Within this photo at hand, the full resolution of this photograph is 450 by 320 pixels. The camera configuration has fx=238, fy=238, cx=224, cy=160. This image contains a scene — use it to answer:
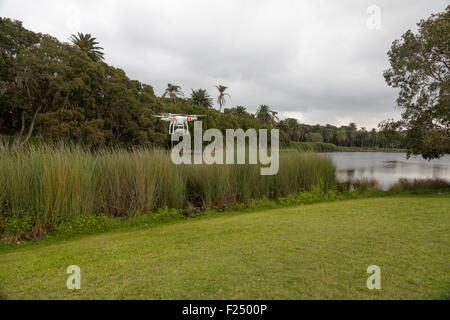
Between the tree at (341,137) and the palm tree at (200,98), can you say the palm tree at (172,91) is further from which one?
the tree at (341,137)

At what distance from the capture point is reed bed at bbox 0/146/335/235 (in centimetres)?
526

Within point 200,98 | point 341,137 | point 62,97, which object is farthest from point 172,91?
point 341,137

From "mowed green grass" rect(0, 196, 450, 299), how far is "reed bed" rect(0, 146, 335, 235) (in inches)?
45.4

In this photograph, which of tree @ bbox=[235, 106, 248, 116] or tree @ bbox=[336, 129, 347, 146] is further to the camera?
tree @ bbox=[336, 129, 347, 146]

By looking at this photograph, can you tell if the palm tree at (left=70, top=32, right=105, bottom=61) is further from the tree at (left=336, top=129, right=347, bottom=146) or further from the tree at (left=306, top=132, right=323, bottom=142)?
the tree at (left=336, top=129, right=347, bottom=146)

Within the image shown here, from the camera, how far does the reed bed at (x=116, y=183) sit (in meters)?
5.26

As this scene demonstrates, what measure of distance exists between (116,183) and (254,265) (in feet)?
17.7

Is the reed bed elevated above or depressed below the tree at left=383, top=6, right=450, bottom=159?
below

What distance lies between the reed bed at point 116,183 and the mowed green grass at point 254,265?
1.15m

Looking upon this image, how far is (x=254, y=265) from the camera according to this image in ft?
9.18

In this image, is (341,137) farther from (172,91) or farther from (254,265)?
(254,265)

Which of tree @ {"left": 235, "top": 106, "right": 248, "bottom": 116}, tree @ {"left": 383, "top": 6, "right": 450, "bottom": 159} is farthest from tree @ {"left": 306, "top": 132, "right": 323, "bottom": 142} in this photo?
tree @ {"left": 383, "top": 6, "right": 450, "bottom": 159}
